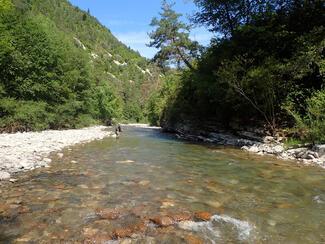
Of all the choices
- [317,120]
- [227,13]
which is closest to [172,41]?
[227,13]

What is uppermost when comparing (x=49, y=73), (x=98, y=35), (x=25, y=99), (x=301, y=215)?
(x=98, y=35)

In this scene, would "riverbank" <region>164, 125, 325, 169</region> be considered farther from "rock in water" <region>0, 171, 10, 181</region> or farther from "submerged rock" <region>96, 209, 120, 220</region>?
"rock in water" <region>0, 171, 10, 181</region>

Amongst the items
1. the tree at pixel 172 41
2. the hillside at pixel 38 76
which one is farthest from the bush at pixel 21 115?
the tree at pixel 172 41

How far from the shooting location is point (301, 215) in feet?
25.3

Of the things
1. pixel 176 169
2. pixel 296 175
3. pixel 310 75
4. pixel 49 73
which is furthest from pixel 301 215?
pixel 49 73

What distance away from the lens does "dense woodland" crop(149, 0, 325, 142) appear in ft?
65.9

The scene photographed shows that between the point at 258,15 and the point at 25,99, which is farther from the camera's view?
the point at 25,99

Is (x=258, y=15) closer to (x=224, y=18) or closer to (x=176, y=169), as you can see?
(x=224, y=18)

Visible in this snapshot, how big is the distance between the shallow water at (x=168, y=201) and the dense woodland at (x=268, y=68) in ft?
23.8

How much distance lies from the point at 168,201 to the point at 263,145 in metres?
13.2

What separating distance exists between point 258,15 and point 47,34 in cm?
2316

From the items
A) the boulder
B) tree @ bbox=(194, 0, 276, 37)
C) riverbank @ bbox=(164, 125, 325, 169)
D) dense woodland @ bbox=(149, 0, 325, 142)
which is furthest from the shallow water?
tree @ bbox=(194, 0, 276, 37)

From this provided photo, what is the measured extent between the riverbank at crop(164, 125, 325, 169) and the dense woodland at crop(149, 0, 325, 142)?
0.74 m

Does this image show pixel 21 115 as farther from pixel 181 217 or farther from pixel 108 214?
pixel 181 217
